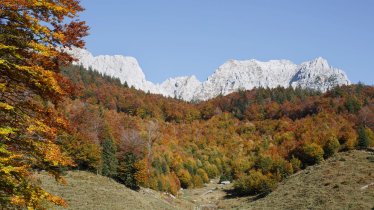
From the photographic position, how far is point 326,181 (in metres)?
63.4

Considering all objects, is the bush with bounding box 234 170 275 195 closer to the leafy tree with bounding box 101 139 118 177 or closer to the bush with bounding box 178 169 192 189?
the bush with bounding box 178 169 192 189

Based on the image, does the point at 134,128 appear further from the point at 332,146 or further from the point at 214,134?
the point at 332,146

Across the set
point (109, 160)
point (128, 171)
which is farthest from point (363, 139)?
point (109, 160)

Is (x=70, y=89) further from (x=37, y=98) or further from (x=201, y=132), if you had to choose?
(x=201, y=132)

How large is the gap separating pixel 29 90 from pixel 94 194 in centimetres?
4338

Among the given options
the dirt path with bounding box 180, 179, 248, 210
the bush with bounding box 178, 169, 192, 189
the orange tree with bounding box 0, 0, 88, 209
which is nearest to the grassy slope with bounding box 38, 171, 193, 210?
the dirt path with bounding box 180, 179, 248, 210

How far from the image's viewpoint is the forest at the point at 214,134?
7681cm

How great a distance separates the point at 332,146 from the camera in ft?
292

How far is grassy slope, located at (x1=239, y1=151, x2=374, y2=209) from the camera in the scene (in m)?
51.8

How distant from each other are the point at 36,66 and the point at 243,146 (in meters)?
122

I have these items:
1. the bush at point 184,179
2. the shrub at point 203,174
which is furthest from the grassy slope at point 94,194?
the shrub at point 203,174

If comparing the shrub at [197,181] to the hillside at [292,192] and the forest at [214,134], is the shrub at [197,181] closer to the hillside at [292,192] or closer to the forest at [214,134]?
the forest at [214,134]

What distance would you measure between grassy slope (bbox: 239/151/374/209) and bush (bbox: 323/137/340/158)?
10682 millimetres

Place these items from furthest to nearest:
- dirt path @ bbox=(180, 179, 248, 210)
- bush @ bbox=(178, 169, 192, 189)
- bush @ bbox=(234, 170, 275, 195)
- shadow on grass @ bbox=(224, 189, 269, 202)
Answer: bush @ bbox=(178, 169, 192, 189) < bush @ bbox=(234, 170, 275, 195) < shadow on grass @ bbox=(224, 189, 269, 202) < dirt path @ bbox=(180, 179, 248, 210)
